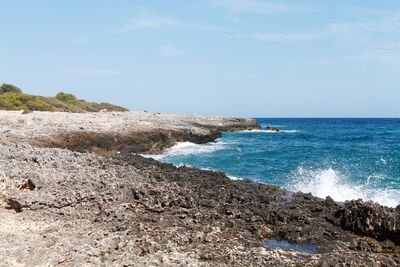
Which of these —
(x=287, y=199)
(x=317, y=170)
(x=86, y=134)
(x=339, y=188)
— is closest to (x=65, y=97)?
(x=86, y=134)

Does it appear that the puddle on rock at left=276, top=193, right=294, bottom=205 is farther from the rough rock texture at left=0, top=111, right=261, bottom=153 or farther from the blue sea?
the rough rock texture at left=0, top=111, right=261, bottom=153

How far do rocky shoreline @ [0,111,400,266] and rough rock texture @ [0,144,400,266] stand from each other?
24 millimetres

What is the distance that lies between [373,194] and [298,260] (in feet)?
30.8

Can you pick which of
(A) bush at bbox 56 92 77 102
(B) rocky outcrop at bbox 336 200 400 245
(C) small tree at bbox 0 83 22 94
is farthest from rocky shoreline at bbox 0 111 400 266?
(A) bush at bbox 56 92 77 102

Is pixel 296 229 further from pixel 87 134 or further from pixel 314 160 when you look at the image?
pixel 87 134

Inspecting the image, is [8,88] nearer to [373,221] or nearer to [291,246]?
[291,246]

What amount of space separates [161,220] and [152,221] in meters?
0.22

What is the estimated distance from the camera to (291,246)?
7000mm

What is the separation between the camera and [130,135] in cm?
2598

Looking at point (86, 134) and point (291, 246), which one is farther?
point (86, 134)

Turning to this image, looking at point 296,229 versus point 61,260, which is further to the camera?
point 296,229

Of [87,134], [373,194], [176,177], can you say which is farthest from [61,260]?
A: [87,134]

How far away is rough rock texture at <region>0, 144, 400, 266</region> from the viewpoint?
18.8 ft

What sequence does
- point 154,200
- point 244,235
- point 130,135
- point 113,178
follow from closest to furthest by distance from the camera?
point 244,235 → point 154,200 → point 113,178 → point 130,135
